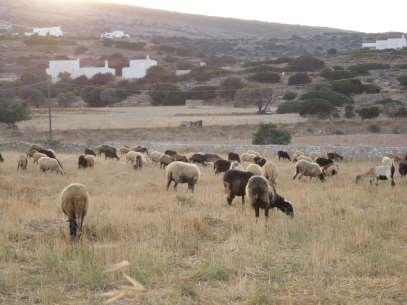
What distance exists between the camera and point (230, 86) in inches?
2940

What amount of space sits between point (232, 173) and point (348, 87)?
5325 centimetres

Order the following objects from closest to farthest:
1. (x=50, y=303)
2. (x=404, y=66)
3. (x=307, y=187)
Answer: (x=50, y=303), (x=307, y=187), (x=404, y=66)

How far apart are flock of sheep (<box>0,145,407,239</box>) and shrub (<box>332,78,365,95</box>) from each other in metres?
35.9

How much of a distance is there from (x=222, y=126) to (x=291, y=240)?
115ft

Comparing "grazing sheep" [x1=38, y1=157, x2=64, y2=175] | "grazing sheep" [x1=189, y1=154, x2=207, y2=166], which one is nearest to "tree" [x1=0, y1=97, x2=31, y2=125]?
"grazing sheep" [x1=189, y1=154, x2=207, y2=166]

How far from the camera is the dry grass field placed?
8.48 meters

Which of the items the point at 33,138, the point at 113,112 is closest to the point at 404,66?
the point at 113,112

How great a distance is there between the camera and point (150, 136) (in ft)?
146

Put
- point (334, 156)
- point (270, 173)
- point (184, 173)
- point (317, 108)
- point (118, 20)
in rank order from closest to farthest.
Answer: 1. point (184, 173)
2. point (270, 173)
3. point (334, 156)
4. point (317, 108)
5. point (118, 20)

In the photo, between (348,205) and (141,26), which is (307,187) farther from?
(141,26)

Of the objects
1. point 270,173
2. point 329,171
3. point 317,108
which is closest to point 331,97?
point 317,108

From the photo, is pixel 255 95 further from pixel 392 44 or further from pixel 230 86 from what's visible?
pixel 392 44

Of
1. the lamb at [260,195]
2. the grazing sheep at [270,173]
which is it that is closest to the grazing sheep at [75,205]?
the lamb at [260,195]

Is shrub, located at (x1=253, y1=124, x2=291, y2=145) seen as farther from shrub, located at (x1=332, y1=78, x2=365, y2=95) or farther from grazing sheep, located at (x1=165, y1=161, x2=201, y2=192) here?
shrub, located at (x1=332, y1=78, x2=365, y2=95)
